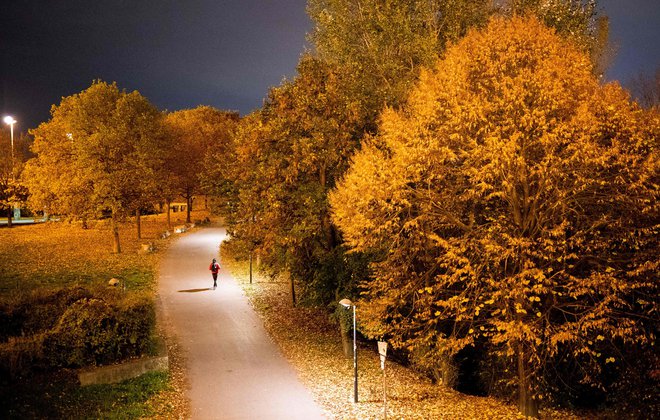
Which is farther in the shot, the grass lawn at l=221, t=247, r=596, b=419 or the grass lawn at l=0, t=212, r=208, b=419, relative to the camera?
the grass lawn at l=221, t=247, r=596, b=419

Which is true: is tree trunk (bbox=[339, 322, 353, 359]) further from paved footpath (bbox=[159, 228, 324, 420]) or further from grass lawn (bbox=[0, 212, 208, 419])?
grass lawn (bbox=[0, 212, 208, 419])

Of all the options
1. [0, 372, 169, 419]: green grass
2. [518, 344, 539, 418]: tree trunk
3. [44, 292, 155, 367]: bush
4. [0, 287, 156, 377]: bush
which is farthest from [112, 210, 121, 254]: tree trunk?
[518, 344, 539, 418]: tree trunk

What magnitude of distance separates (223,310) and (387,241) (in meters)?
12.4

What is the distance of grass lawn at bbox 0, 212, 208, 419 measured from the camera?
1345 cm

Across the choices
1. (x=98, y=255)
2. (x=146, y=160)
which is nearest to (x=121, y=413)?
(x=98, y=255)

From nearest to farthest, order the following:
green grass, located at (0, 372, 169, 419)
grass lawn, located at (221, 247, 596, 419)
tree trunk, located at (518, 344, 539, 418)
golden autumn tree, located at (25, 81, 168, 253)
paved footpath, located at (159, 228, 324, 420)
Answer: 1. green grass, located at (0, 372, 169, 419)
2. paved footpath, located at (159, 228, 324, 420)
3. grass lawn, located at (221, 247, 596, 419)
4. tree trunk, located at (518, 344, 539, 418)
5. golden autumn tree, located at (25, 81, 168, 253)

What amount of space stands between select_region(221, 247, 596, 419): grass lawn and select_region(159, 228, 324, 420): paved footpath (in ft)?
2.05

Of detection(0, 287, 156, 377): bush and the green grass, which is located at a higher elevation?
detection(0, 287, 156, 377): bush

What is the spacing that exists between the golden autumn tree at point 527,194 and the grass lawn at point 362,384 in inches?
74.9

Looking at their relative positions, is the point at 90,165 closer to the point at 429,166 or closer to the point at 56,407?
the point at 56,407

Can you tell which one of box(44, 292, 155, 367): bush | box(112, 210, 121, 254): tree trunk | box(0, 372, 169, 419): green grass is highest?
box(112, 210, 121, 254): tree trunk

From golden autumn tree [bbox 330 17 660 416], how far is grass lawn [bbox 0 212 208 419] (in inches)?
273

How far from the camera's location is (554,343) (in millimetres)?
12945

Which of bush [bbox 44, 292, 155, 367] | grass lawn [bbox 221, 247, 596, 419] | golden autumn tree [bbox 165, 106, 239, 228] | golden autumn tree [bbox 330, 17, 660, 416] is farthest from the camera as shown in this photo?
golden autumn tree [bbox 165, 106, 239, 228]
